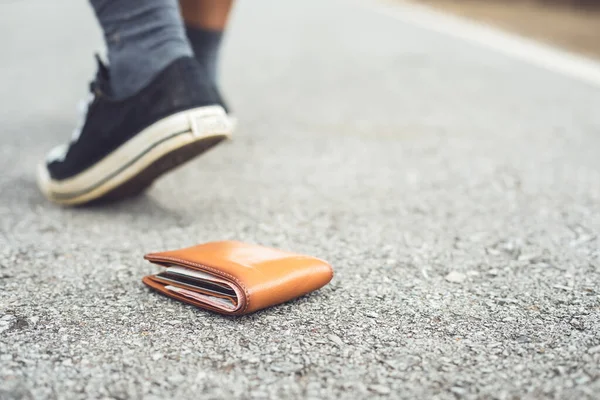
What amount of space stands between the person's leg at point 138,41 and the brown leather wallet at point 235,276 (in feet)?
1.73

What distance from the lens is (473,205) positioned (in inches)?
84.1

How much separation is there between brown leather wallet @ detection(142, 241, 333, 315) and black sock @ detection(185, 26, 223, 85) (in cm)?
124

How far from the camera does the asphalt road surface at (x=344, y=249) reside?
117cm

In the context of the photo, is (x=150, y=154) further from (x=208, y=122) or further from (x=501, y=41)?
(x=501, y=41)

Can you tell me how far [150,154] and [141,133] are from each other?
0.06 meters

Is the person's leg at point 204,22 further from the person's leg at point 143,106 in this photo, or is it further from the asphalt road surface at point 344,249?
the person's leg at point 143,106

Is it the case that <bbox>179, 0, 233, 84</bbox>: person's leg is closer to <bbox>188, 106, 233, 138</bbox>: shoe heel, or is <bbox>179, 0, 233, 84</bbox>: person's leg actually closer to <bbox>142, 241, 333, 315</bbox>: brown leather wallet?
<bbox>188, 106, 233, 138</bbox>: shoe heel

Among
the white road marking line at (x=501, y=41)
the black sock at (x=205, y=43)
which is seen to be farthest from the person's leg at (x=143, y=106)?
the white road marking line at (x=501, y=41)

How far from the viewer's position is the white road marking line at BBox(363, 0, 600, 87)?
4570mm

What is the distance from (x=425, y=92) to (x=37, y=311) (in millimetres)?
2873

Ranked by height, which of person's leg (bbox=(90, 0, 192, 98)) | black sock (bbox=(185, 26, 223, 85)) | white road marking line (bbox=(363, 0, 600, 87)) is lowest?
white road marking line (bbox=(363, 0, 600, 87))

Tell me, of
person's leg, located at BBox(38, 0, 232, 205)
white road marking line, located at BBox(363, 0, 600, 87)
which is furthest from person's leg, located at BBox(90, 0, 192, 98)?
white road marking line, located at BBox(363, 0, 600, 87)

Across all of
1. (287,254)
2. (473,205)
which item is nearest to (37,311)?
(287,254)

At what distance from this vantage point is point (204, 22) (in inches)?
101
